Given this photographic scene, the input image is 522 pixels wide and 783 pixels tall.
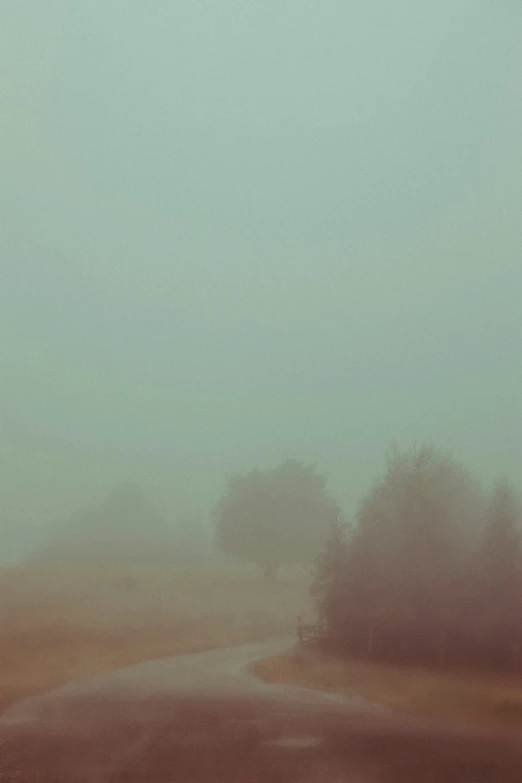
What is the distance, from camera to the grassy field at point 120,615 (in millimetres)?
37344

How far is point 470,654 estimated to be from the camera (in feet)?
103

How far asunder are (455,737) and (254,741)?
5.34 m

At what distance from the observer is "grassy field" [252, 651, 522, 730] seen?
77.3 feet

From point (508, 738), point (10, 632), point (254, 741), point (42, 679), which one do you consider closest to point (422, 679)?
point (508, 738)

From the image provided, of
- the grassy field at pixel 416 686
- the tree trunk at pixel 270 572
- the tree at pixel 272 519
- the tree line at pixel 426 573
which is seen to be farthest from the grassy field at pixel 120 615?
the tree line at pixel 426 573

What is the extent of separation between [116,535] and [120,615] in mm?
57588

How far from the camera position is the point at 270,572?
78.0 metres

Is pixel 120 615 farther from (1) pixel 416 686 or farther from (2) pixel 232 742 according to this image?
(2) pixel 232 742

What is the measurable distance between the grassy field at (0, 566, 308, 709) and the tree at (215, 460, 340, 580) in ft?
9.78

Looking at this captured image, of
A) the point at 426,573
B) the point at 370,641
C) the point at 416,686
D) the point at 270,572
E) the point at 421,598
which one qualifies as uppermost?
the point at 270,572

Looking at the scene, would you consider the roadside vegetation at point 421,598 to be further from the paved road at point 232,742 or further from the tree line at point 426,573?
the paved road at point 232,742

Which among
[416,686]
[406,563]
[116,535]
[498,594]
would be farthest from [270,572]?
[416,686]

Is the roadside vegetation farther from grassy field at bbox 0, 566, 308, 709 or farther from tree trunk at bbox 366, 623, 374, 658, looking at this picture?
grassy field at bbox 0, 566, 308, 709

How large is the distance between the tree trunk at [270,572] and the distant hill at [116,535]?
858 inches
